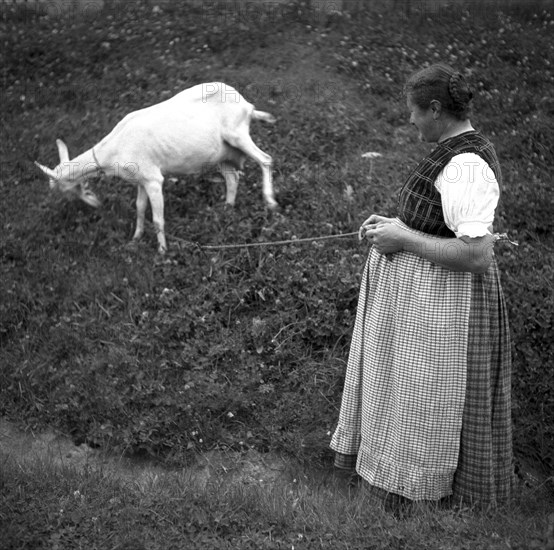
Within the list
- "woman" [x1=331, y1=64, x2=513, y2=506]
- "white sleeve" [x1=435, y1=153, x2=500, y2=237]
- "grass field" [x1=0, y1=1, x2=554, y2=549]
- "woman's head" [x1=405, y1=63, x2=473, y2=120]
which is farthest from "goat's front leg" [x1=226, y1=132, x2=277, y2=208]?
"white sleeve" [x1=435, y1=153, x2=500, y2=237]

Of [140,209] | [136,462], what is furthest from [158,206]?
[136,462]

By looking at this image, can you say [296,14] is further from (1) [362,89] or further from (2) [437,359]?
(2) [437,359]

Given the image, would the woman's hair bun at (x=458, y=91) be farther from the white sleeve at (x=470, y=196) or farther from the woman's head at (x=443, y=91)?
the white sleeve at (x=470, y=196)

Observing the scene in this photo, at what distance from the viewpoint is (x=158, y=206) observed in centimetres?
562

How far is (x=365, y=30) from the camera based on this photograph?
8812mm

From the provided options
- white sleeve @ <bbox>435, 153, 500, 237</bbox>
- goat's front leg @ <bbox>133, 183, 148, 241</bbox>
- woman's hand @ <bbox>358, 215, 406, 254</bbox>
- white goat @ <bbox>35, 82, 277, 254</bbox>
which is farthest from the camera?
goat's front leg @ <bbox>133, 183, 148, 241</bbox>

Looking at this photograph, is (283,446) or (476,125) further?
(476,125)

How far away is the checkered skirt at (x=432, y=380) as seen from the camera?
3.11 meters

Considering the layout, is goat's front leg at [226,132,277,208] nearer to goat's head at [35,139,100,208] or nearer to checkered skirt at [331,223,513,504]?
goat's head at [35,139,100,208]

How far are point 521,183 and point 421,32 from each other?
3310mm

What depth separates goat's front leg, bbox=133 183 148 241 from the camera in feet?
19.1

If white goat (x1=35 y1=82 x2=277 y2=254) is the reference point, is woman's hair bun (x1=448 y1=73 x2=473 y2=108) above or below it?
above

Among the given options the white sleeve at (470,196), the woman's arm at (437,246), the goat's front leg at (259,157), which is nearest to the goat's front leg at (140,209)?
the goat's front leg at (259,157)

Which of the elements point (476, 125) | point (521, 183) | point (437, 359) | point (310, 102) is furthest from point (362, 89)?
point (437, 359)
